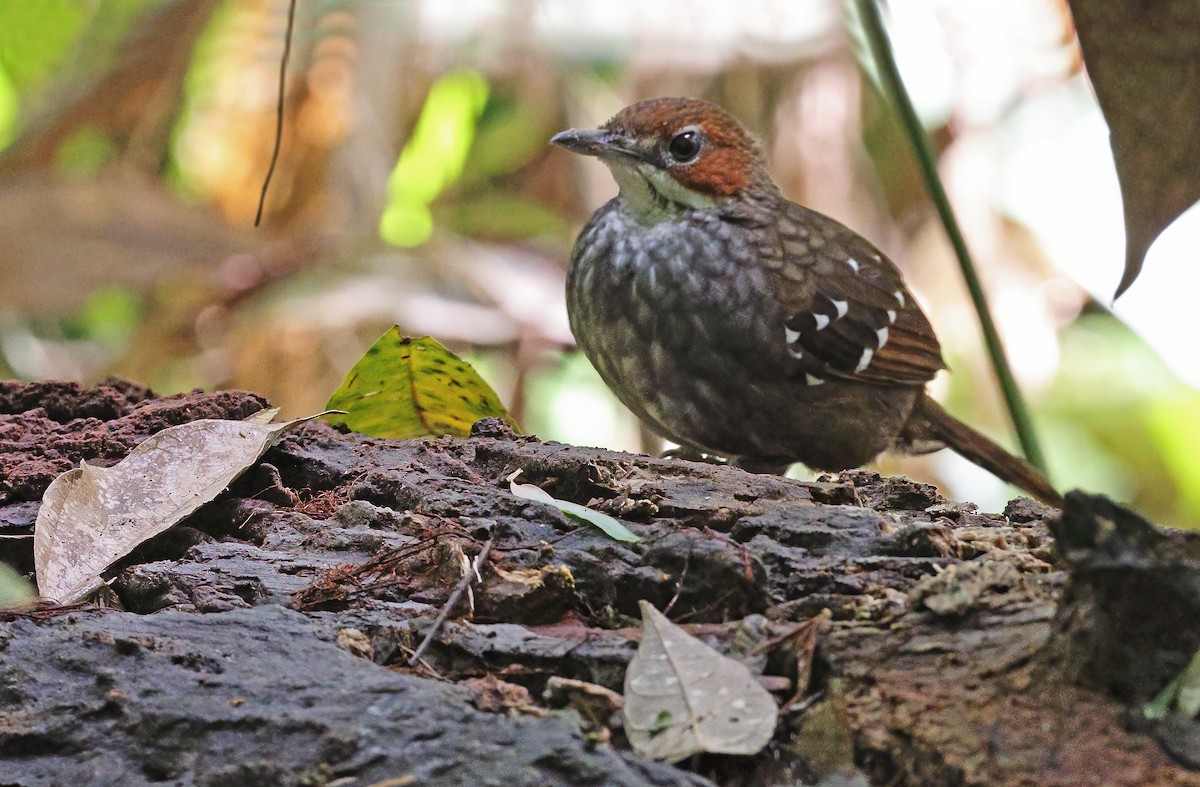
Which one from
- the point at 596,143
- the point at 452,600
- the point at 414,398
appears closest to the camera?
the point at 452,600

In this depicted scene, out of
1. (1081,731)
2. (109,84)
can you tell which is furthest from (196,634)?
(109,84)

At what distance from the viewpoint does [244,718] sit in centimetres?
150

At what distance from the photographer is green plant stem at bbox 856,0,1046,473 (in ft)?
7.38

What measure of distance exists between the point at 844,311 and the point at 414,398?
4.29 ft

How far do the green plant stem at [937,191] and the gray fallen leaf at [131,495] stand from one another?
50.4 inches

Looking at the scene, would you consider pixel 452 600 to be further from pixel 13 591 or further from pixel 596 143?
pixel 596 143

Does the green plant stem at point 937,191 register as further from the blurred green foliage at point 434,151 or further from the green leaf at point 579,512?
the blurred green foliage at point 434,151

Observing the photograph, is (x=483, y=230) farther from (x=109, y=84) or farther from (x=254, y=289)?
(x=109, y=84)

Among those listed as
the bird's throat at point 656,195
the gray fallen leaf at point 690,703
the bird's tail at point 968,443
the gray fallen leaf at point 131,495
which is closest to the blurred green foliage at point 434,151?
the bird's throat at point 656,195

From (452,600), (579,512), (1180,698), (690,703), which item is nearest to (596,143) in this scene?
(579,512)

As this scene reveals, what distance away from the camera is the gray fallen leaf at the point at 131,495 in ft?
6.44

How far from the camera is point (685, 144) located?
3525 mm

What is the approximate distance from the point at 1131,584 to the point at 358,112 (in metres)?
5.02

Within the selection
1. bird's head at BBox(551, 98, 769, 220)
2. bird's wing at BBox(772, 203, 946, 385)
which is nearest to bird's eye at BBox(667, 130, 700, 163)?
bird's head at BBox(551, 98, 769, 220)
